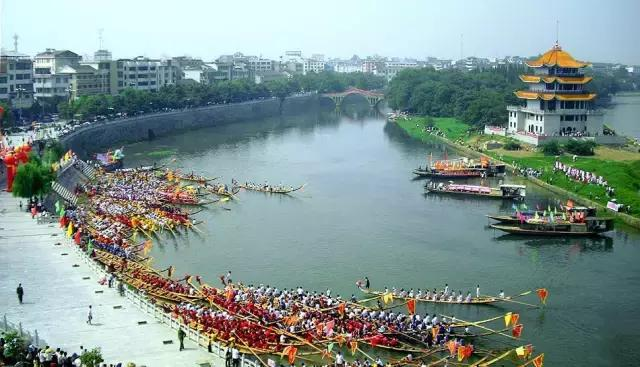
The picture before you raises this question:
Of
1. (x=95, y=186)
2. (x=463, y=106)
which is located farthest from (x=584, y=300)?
(x=463, y=106)

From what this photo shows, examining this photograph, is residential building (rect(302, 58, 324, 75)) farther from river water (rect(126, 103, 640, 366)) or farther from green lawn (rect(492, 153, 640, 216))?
river water (rect(126, 103, 640, 366))

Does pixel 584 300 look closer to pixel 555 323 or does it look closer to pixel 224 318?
pixel 555 323

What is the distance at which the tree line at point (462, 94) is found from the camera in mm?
64250

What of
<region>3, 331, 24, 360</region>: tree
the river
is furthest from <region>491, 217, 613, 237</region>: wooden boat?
the river

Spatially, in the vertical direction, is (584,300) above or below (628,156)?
below

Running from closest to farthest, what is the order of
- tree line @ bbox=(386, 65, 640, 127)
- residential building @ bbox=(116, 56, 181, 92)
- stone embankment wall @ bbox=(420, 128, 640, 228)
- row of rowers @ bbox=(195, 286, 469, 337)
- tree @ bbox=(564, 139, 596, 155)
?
row of rowers @ bbox=(195, 286, 469, 337), stone embankment wall @ bbox=(420, 128, 640, 228), tree @ bbox=(564, 139, 596, 155), tree line @ bbox=(386, 65, 640, 127), residential building @ bbox=(116, 56, 181, 92)

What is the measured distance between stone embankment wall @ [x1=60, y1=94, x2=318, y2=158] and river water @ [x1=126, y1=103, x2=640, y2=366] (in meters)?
9.87

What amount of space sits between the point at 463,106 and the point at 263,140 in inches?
818

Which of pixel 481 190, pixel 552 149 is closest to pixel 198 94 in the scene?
pixel 552 149

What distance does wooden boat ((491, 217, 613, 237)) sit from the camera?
3166cm

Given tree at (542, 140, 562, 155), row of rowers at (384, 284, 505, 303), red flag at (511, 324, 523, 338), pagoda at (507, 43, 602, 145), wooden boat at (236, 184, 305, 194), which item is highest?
pagoda at (507, 43, 602, 145)

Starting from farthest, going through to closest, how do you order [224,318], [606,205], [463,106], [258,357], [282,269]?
[463,106] → [606,205] → [282,269] → [224,318] → [258,357]

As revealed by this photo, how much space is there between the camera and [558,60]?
54.3 m

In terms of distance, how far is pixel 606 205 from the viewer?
118 feet
